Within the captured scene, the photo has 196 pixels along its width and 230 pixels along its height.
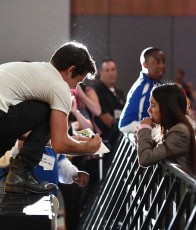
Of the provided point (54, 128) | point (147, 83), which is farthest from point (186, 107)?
point (147, 83)

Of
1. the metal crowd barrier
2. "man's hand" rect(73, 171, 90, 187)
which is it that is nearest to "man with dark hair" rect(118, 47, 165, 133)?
the metal crowd barrier

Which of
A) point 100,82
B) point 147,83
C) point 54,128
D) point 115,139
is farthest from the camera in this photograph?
point 100,82

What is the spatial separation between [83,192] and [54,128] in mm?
3893

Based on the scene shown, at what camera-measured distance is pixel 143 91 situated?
271 inches

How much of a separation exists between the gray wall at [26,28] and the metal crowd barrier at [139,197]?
6.04 feet

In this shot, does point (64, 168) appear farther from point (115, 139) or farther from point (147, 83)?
point (115, 139)

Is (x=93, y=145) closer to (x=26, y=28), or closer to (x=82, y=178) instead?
(x=82, y=178)

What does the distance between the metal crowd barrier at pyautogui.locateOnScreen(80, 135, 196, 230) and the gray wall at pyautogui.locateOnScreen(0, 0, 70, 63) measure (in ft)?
6.04

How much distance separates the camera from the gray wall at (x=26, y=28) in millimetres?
9344

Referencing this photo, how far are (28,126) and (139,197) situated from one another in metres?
1.08

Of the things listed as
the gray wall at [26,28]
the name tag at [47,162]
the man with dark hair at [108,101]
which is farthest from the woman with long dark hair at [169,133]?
the gray wall at [26,28]

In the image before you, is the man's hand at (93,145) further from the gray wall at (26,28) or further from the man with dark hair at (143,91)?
the gray wall at (26,28)

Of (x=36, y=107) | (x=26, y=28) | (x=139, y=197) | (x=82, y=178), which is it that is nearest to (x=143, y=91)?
(x=139, y=197)

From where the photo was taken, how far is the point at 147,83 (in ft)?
22.8
